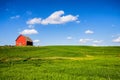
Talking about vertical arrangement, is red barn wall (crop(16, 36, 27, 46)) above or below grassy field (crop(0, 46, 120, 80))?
above

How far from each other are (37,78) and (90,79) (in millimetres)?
4751

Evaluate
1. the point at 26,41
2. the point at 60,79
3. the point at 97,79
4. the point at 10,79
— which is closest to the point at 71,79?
the point at 60,79

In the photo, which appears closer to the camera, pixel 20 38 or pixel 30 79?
pixel 30 79

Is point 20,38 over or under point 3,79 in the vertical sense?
over

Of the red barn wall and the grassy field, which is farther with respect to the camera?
the red barn wall

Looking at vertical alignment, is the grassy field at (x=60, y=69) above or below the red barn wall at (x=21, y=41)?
below

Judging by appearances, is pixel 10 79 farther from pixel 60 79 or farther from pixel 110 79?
pixel 110 79

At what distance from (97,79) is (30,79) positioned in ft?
19.4

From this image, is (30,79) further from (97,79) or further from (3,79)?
(97,79)

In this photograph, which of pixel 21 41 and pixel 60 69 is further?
pixel 21 41

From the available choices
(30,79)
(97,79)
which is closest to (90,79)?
(97,79)

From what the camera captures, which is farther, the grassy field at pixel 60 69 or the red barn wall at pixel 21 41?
the red barn wall at pixel 21 41

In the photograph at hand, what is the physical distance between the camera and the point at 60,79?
18.0 meters

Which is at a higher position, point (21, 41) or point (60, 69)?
point (21, 41)
